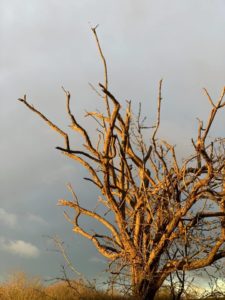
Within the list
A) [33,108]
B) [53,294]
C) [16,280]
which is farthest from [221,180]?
[16,280]

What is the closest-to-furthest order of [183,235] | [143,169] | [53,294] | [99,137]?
[183,235], [143,169], [99,137], [53,294]

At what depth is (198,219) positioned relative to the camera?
7344 millimetres

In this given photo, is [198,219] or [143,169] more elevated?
[143,169]

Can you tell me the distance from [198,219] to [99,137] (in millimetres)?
2341

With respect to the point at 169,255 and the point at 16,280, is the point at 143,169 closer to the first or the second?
the point at 169,255

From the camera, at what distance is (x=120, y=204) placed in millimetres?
8008

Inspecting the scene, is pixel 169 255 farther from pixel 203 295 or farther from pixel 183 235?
pixel 203 295

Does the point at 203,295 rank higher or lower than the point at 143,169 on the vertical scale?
lower

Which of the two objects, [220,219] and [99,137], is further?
[99,137]

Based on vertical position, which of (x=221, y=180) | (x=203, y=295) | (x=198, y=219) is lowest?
(x=203, y=295)

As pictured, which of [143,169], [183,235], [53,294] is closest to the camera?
[183,235]

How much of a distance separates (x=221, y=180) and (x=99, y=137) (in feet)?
7.74

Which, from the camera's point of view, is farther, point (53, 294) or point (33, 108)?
point (53, 294)

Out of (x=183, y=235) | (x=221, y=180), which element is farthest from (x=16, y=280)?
(x=221, y=180)
